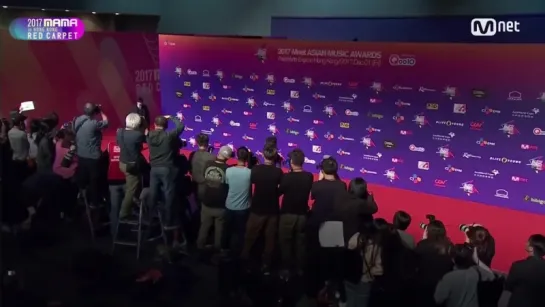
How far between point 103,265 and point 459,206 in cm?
446

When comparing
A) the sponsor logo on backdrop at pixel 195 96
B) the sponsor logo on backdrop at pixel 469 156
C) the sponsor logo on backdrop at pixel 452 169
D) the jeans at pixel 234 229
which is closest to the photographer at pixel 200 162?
the jeans at pixel 234 229

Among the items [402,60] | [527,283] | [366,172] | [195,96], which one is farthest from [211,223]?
[195,96]

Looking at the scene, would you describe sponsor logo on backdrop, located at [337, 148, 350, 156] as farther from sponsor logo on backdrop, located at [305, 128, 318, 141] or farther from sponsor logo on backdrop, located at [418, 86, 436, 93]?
sponsor logo on backdrop, located at [418, 86, 436, 93]

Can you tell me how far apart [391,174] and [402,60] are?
147 cm

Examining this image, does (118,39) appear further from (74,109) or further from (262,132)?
(262,132)

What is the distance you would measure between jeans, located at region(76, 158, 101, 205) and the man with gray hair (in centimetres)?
50

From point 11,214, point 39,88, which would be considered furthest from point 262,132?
point 39,88

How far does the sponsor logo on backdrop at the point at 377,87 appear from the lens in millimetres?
8422

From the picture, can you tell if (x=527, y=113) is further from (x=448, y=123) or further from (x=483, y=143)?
(x=448, y=123)

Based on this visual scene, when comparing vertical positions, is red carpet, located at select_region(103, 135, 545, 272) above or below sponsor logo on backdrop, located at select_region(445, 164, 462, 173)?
below

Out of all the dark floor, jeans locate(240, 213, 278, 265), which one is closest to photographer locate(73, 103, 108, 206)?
the dark floor

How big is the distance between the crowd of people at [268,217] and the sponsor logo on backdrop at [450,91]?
1.72m

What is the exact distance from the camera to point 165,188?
710cm

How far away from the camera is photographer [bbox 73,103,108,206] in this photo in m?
7.59
